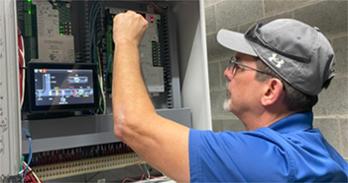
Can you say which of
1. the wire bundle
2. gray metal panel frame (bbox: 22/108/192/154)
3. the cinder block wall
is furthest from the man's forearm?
the cinder block wall

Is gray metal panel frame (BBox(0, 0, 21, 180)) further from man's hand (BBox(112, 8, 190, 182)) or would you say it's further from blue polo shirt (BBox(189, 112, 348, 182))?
blue polo shirt (BBox(189, 112, 348, 182))

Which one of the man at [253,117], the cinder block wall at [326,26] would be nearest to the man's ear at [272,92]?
the man at [253,117]

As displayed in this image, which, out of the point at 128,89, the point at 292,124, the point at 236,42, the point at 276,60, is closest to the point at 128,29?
the point at 128,89

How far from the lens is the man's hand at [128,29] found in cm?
110

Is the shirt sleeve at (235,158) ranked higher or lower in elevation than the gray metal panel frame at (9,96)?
lower

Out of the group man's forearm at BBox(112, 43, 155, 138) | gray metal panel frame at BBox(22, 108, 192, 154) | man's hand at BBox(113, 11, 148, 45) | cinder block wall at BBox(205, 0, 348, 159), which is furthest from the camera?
cinder block wall at BBox(205, 0, 348, 159)

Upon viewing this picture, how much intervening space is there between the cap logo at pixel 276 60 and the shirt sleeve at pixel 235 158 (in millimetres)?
206

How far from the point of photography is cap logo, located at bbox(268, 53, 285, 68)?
101 cm

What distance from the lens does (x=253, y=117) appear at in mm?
1119

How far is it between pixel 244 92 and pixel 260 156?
0.27 m

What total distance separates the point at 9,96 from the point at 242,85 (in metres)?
0.67

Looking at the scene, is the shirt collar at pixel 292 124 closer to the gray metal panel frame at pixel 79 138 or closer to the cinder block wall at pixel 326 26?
the gray metal panel frame at pixel 79 138

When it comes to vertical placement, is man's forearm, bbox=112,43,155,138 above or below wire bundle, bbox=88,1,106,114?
below

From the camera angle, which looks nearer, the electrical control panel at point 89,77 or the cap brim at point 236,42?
the cap brim at point 236,42
